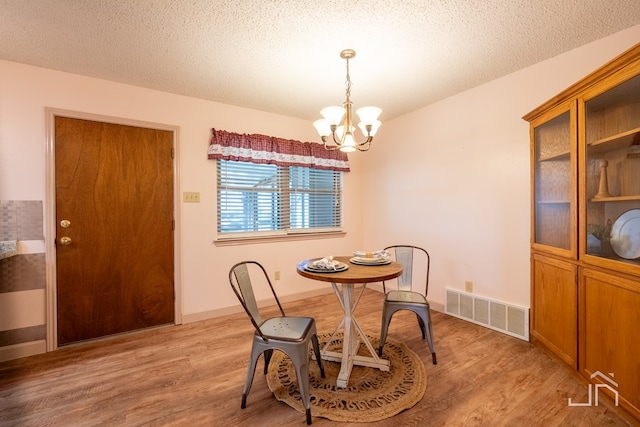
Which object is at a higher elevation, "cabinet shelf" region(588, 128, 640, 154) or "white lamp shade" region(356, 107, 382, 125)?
"white lamp shade" region(356, 107, 382, 125)

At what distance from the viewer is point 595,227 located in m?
1.84

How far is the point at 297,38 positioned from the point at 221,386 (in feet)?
8.12

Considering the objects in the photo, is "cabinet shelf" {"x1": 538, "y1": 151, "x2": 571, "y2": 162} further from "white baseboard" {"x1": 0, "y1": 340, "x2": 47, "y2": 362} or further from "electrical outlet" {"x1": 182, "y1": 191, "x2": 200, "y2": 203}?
"white baseboard" {"x1": 0, "y1": 340, "x2": 47, "y2": 362}

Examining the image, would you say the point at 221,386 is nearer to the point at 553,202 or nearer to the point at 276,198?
the point at 276,198

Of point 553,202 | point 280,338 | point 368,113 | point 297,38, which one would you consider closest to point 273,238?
point 280,338

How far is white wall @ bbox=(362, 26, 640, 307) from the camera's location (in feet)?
8.12

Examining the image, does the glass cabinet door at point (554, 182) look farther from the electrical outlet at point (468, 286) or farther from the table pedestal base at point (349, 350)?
the table pedestal base at point (349, 350)

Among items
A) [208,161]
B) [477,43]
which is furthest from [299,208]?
[477,43]

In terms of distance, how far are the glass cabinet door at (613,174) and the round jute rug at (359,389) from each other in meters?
1.44

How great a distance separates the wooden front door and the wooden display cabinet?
3409 millimetres

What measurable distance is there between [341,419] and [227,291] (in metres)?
2.05

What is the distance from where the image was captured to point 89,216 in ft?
8.45

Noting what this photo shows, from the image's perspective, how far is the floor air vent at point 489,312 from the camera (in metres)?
2.56

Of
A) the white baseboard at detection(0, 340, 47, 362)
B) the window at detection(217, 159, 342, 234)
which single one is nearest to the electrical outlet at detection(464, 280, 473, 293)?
the window at detection(217, 159, 342, 234)
